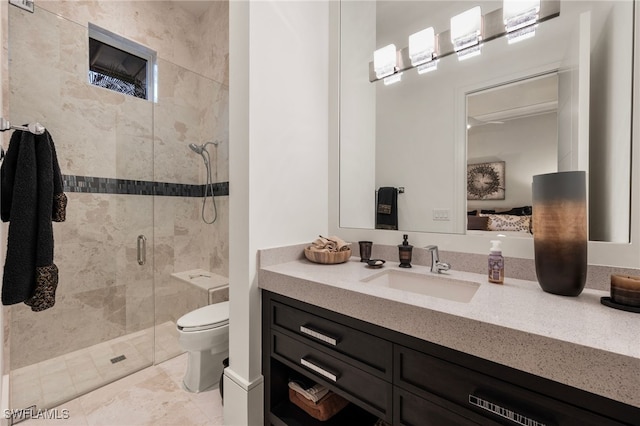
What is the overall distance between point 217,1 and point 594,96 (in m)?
3.09

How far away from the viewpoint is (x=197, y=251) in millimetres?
2750

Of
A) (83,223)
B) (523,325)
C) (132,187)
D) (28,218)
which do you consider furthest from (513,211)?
(83,223)

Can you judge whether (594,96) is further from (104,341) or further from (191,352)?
(104,341)

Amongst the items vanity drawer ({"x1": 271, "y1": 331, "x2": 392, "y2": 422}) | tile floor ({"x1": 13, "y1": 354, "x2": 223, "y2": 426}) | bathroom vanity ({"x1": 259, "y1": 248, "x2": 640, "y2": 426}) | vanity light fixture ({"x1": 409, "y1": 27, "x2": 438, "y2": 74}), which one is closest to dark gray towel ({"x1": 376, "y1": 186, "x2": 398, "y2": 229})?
bathroom vanity ({"x1": 259, "y1": 248, "x2": 640, "y2": 426})

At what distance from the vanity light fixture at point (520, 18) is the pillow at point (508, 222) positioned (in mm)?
810

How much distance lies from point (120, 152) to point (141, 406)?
1.88 m

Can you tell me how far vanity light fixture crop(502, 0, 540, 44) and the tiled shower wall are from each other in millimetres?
2211

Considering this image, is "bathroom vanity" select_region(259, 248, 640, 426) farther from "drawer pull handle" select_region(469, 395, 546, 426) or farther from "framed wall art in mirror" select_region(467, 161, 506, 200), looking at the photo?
"framed wall art in mirror" select_region(467, 161, 506, 200)

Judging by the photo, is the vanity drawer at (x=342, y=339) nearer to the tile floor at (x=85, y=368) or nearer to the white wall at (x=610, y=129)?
the white wall at (x=610, y=129)

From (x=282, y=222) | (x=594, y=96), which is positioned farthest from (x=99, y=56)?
(x=594, y=96)

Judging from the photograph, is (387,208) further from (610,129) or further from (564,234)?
(610,129)

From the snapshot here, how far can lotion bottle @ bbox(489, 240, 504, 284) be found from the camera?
41.8 inches

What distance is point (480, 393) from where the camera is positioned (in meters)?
0.71

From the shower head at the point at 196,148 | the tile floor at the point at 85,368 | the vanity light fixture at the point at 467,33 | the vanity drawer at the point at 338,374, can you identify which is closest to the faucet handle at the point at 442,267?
the vanity drawer at the point at 338,374
